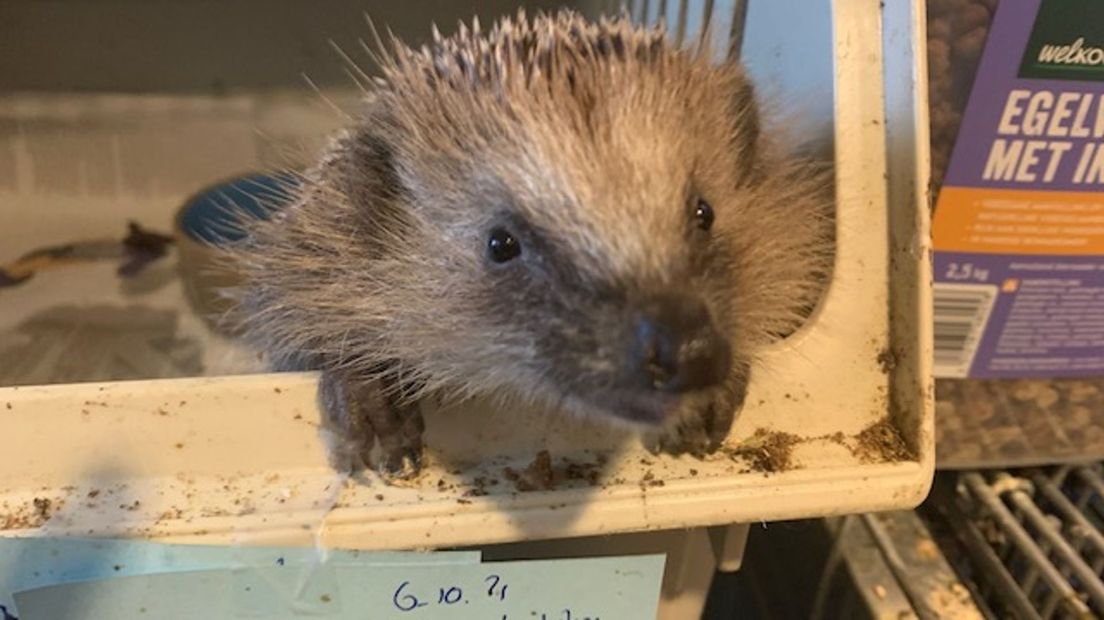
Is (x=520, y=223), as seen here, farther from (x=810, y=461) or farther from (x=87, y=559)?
(x=87, y=559)

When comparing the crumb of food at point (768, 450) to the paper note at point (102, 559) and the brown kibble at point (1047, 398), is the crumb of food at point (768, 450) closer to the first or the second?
the paper note at point (102, 559)

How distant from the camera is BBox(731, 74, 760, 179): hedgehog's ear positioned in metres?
1.06

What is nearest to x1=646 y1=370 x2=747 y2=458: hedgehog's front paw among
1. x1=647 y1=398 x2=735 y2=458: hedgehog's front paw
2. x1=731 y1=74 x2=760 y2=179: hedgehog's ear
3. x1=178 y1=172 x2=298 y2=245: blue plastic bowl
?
x1=647 y1=398 x2=735 y2=458: hedgehog's front paw

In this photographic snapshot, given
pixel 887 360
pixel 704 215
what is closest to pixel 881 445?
pixel 887 360

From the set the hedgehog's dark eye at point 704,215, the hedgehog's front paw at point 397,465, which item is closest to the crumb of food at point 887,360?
the hedgehog's dark eye at point 704,215

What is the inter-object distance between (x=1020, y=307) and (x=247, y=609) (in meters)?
0.92

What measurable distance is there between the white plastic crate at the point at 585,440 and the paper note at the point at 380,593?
1.1 inches

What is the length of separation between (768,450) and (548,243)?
28 cm

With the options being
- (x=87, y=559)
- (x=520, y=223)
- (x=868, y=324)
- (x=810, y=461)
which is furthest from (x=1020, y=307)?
(x=87, y=559)

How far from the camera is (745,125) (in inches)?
42.0

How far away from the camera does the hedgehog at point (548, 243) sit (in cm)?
79

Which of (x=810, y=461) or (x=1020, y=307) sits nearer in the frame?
(x=810, y=461)

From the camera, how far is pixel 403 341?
1.00 m

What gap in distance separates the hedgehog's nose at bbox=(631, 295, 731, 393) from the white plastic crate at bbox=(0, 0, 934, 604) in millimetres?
171
